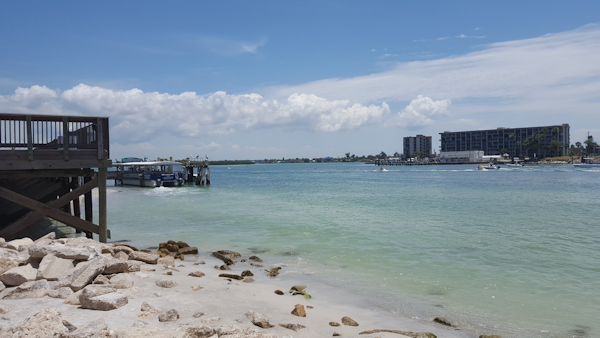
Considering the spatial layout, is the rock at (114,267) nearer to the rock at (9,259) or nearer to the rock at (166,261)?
the rock at (9,259)

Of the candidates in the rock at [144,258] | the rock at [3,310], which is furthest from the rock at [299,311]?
the rock at [144,258]

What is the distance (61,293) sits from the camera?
270 inches

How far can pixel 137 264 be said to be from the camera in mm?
9539

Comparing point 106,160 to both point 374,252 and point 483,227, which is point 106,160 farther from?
point 483,227

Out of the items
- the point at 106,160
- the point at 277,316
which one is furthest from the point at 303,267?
the point at 106,160

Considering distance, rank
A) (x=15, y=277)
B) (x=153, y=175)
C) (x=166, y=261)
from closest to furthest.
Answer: (x=15, y=277)
(x=166, y=261)
(x=153, y=175)

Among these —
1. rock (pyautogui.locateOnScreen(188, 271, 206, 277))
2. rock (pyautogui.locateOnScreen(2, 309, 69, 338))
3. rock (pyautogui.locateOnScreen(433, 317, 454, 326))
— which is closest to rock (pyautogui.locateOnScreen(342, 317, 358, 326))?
rock (pyautogui.locateOnScreen(433, 317, 454, 326))

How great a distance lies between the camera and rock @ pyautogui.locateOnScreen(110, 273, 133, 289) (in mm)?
7803

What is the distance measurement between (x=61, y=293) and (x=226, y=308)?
115 inches

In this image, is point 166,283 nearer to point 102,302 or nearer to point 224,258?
point 102,302

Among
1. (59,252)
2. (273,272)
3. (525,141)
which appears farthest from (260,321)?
(525,141)

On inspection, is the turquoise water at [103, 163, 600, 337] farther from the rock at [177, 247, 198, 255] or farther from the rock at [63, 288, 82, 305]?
the rock at [63, 288, 82, 305]

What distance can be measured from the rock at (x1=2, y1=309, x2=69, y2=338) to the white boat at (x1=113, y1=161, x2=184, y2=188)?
162 feet

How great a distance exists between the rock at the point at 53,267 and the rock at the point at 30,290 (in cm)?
49
